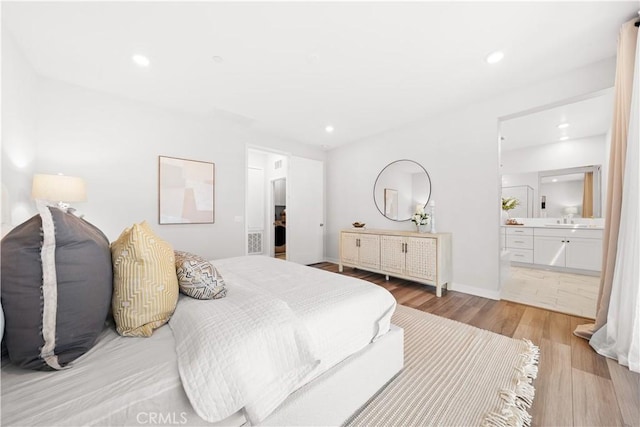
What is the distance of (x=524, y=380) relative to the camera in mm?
1443

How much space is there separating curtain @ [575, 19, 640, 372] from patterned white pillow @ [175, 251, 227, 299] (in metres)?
2.71

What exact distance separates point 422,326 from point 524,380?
31.3 inches

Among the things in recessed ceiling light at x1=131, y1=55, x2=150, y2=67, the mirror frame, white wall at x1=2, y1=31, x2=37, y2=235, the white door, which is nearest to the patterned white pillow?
white wall at x1=2, y1=31, x2=37, y2=235

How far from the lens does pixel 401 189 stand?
3910 millimetres

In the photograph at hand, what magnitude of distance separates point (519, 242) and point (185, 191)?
6213 millimetres

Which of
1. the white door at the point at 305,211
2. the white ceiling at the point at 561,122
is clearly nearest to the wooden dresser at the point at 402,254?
the white door at the point at 305,211

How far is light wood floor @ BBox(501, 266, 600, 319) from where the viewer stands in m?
2.62

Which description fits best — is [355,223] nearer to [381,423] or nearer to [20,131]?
[381,423]

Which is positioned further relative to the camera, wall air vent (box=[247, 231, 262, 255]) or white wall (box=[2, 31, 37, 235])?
wall air vent (box=[247, 231, 262, 255])

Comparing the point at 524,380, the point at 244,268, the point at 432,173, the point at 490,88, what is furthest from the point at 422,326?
the point at 490,88

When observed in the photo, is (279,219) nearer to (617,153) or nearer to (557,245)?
(617,153)

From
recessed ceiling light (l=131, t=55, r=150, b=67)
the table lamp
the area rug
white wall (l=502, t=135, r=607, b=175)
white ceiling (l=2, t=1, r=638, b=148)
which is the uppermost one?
white ceiling (l=2, t=1, r=638, b=148)

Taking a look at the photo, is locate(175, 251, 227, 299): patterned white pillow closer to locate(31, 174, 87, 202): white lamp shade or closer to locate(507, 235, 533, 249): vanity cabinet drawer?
locate(31, 174, 87, 202): white lamp shade

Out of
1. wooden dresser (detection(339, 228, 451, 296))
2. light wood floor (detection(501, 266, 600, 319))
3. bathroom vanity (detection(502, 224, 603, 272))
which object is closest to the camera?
light wood floor (detection(501, 266, 600, 319))
